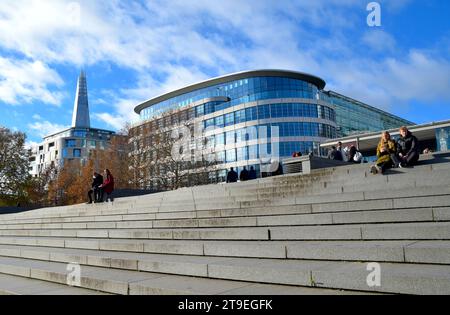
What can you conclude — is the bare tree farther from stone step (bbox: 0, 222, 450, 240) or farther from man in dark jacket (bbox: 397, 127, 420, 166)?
man in dark jacket (bbox: 397, 127, 420, 166)

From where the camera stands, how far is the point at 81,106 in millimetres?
151125

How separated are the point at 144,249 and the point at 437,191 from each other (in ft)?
17.4

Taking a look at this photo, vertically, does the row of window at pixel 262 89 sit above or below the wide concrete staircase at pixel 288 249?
above

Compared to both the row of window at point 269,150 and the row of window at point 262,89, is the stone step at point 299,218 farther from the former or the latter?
the row of window at point 262,89

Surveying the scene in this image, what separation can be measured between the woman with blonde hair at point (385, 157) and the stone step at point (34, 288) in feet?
23.7

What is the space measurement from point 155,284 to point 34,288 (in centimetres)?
239

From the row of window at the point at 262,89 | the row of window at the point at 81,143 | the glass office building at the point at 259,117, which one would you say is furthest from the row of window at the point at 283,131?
the row of window at the point at 81,143

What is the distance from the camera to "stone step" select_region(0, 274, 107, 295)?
17.3 ft

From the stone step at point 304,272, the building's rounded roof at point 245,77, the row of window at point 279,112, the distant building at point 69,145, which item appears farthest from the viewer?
the distant building at point 69,145

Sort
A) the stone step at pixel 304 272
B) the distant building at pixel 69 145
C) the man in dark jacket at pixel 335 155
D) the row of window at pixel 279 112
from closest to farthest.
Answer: the stone step at pixel 304 272, the man in dark jacket at pixel 335 155, the row of window at pixel 279 112, the distant building at pixel 69 145


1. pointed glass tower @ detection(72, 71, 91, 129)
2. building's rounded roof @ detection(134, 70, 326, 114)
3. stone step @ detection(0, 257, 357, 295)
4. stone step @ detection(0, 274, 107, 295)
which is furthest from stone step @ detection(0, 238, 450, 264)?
pointed glass tower @ detection(72, 71, 91, 129)

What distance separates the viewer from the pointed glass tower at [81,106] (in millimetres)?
148163

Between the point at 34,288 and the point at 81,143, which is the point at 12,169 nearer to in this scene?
the point at 34,288
